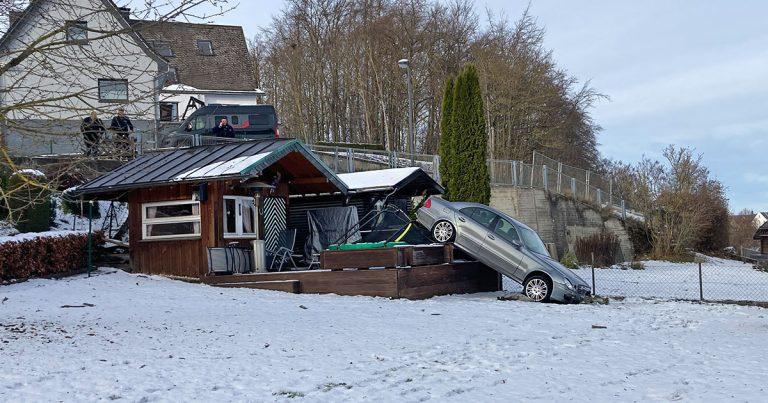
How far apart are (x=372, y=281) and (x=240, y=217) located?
448 cm

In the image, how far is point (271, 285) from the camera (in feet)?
59.8

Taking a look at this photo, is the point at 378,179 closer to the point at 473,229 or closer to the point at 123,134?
the point at 473,229

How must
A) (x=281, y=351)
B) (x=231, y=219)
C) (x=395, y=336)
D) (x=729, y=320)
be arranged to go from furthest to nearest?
(x=231, y=219) < (x=729, y=320) < (x=395, y=336) < (x=281, y=351)

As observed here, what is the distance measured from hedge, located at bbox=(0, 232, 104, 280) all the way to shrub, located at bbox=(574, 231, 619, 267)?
21179mm

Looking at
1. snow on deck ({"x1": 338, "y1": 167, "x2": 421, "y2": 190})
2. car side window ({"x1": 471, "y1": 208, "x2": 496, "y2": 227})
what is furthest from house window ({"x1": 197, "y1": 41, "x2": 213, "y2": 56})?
car side window ({"x1": 471, "y1": 208, "x2": 496, "y2": 227})

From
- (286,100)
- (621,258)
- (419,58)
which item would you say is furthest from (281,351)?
(286,100)

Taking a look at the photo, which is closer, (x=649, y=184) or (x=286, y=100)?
(x=649, y=184)

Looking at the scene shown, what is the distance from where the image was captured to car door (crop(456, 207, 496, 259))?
18922 mm

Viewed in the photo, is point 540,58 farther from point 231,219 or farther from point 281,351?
point 281,351

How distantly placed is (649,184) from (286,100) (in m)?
22.2

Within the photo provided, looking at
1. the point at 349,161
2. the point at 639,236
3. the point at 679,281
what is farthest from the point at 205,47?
the point at 679,281

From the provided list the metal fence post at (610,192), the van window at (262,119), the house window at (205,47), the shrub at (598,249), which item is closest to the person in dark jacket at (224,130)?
the van window at (262,119)

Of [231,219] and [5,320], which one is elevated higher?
[231,219]

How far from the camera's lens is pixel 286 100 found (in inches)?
2023
